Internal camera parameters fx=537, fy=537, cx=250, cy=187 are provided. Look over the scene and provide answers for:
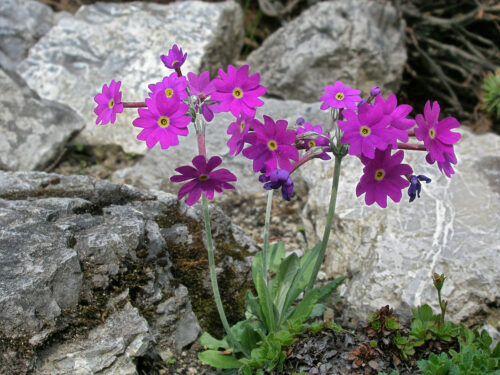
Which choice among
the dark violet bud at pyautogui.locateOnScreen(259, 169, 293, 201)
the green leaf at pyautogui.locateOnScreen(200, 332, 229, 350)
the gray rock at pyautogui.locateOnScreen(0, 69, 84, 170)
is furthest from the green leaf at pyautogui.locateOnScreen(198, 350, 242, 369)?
the gray rock at pyautogui.locateOnScreen(0, 69, 84, 170)

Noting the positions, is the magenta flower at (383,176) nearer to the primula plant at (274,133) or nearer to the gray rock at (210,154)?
the primula plant at (274,133)

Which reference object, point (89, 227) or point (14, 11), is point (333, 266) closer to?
point (89, 227)

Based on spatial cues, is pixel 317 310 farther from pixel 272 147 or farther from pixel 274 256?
pixel 272 147

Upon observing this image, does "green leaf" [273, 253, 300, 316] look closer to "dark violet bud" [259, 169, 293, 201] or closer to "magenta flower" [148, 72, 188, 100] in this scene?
"dark violet bud" [259, 169, 293, 201]

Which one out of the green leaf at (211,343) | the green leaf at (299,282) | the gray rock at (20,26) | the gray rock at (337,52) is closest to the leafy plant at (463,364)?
the green leaf at (299,282)

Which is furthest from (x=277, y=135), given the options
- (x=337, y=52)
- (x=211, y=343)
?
(x=337, y=52)
